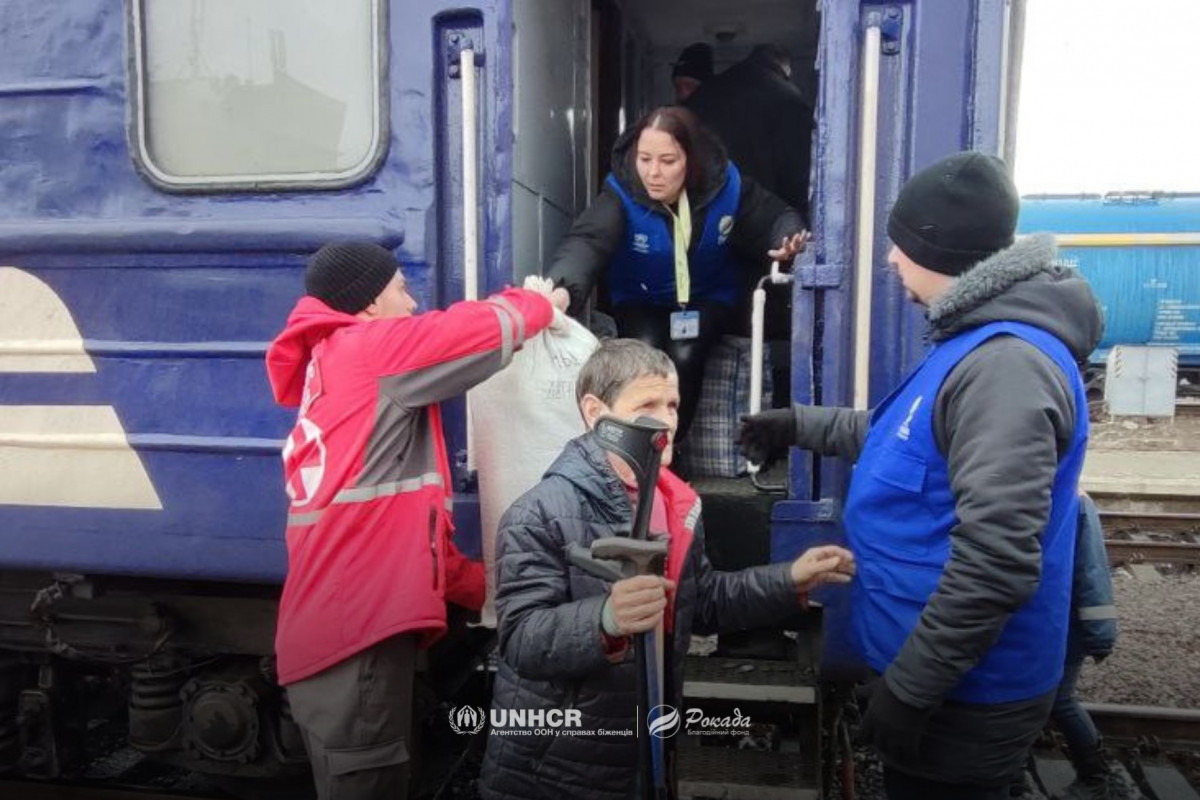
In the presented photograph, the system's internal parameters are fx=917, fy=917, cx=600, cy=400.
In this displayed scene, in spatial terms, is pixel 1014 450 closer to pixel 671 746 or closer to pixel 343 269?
pixel 671 746

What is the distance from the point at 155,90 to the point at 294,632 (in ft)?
5.42

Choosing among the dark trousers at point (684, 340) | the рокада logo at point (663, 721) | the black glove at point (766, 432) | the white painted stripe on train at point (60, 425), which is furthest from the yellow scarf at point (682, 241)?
the white painted stripe on train at point (60, 425)

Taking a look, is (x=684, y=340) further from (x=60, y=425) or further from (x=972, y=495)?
(x=60, y=425)

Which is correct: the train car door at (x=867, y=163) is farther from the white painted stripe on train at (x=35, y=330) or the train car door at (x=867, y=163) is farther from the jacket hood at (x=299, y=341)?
the white painted stripe on train at (x=35, y=330)

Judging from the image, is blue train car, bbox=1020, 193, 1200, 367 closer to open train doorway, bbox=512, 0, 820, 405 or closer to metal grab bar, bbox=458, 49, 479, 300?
open train doorway, bbox=512, 0, 820, 405

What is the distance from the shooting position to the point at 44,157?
2709 mm

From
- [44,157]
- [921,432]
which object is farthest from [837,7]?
[44,157]

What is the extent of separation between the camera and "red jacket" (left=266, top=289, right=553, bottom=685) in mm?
2139

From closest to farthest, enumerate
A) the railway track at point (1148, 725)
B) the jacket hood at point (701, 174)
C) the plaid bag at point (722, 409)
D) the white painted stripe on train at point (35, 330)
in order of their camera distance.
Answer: the white painted stripe on train at point (35, 330) → the jacket hood at point (701, 174) → the plaid bag at point (722, 409) → the railway track at point (1148, 725)

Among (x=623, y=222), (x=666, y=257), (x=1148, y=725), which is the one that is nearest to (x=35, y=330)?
(x=623, y=222)

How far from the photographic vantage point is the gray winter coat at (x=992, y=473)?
5.31 feet

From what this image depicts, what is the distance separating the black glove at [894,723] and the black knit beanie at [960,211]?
869 millimetres

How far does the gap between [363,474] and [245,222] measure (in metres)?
0.90

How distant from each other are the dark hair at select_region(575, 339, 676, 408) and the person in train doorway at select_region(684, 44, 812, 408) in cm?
196
